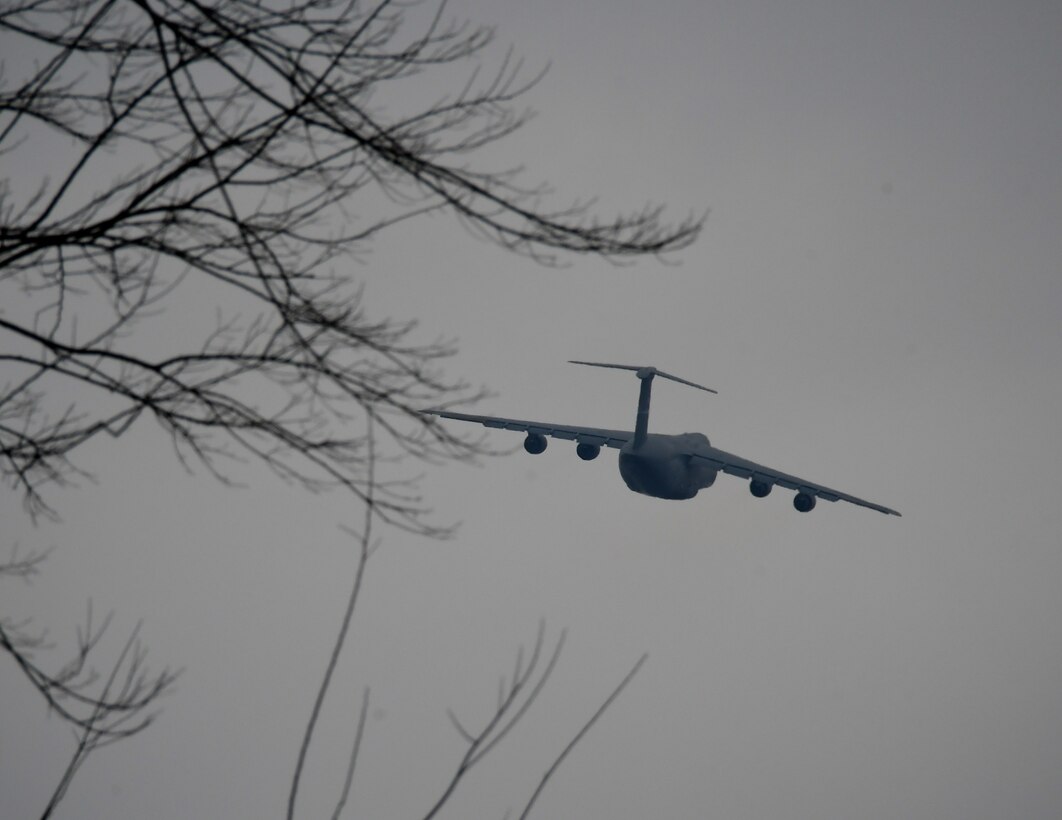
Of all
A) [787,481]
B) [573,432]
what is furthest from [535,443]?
[787,481]

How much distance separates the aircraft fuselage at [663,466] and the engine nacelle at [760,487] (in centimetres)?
446

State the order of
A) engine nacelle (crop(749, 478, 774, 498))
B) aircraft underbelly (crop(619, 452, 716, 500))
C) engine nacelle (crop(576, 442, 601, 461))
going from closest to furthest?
engine nacelle (crop(749, 478, 774, 498)), aircraft underbelly (crop(619, 452, 716, 500)), engine nacelle (crop(576, 442, 601, 461))

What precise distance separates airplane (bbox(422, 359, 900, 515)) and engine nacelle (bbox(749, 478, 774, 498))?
5cm

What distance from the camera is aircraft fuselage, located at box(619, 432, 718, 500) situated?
59.4 meters

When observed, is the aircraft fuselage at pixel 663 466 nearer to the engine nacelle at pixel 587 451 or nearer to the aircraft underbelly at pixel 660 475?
the aircraft underbelly at pixel 660 475

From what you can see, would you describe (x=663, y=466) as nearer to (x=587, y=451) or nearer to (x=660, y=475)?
(x=660, y=475)

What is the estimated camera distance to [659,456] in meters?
59.3

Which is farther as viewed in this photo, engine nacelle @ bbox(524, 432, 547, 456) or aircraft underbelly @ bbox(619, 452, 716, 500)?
aircraft underbelly @ bbox(619, 452, 716, 500)

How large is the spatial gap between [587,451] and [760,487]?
28.9 ft

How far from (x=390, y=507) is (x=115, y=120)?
2.64 meters

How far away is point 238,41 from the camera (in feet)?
21.6

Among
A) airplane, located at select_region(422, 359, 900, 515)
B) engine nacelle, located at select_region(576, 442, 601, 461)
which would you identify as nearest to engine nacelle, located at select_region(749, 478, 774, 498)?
airplane, located at select_region(422, 359, 900, 515)

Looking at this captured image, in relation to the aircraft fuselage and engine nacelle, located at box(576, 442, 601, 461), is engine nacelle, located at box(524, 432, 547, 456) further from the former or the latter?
the aircraft fuselage

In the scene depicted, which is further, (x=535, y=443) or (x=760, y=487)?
(x=535, y=443)
